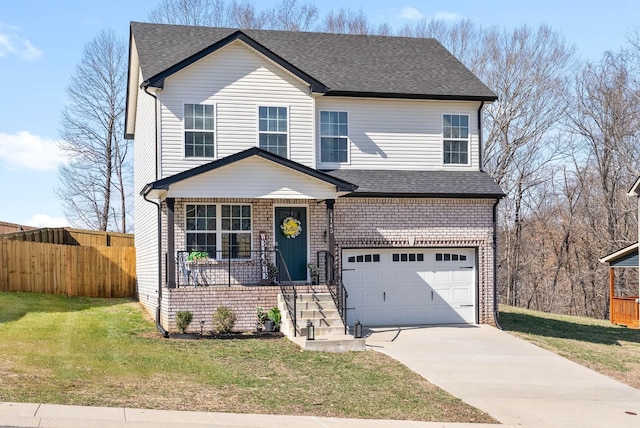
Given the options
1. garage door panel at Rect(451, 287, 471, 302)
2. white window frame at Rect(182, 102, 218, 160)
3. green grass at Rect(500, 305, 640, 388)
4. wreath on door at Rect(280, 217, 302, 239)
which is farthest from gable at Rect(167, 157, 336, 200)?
→ green grass at Rect(500, 305, 640, 388)

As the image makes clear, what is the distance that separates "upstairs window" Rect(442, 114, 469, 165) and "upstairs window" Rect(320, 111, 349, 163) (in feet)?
9.81

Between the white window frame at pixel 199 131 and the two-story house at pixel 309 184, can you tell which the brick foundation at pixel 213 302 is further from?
the white window frame at pixel 199 131

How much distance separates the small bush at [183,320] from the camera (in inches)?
717

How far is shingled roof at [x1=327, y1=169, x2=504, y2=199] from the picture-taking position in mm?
21062

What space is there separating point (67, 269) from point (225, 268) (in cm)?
813

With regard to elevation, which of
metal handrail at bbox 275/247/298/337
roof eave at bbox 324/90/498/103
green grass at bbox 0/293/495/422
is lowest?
green grass at bbox 0/293/495/422

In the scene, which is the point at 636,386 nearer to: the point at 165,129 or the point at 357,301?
the point at 357,301

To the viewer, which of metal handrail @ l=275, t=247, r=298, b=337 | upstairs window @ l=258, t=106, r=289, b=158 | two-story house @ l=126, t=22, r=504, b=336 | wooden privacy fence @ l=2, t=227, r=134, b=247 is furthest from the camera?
wooden privacy fence @ l=2, t=227, r=134, b=247

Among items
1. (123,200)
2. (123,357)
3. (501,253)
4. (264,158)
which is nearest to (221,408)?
(123,357)

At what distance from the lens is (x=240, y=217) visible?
66.4 feet

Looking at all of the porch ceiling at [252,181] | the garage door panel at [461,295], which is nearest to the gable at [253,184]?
the porch ceiling at [252,181]

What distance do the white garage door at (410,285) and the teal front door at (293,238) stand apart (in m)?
1.20

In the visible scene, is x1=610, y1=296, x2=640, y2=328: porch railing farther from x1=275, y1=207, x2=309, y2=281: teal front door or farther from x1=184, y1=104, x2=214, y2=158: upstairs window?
x1=184, y1=104, x2=214, y2=158: upstairs window

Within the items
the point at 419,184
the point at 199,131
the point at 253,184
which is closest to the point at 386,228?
the point at 419,184
